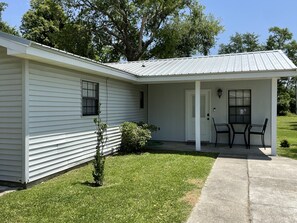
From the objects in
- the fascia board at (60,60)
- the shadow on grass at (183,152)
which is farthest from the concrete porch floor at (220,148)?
the fascia board at (60,60)

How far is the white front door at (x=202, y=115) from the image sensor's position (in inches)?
425

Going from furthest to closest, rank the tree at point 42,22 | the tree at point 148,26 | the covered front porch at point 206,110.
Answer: the tree at point 42,22 → the tree at point 148,26 → the covered front porch at point 206,110

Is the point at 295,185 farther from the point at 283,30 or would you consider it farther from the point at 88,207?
the point at 283,30

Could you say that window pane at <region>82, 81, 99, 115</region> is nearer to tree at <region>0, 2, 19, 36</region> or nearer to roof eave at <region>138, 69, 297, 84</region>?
roof eave at <region>138, 69, 297, 84</region>

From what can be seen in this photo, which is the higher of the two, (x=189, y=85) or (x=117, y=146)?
(x=189, y=85)

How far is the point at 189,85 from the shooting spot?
1116 cm

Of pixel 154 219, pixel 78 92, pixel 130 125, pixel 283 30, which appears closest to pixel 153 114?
pixel 130 125

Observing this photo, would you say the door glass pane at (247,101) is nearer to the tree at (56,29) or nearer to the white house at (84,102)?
the white house at (84,102)

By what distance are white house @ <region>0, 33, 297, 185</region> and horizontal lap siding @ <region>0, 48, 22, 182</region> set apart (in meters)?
0.02

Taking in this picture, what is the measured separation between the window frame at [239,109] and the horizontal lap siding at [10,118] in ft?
25.3

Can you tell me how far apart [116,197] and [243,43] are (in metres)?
38.9

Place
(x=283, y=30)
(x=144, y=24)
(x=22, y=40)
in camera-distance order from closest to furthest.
→ (x=22, y=40) → (x=144, y=24) → (x=283, y=30)

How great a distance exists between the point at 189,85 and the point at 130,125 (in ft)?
11.6

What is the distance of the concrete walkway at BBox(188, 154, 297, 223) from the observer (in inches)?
149
